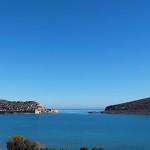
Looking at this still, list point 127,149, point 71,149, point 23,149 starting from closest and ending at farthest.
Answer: point 23,149, point 71,149, point 127,149

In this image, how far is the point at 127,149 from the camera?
53938 millimetres

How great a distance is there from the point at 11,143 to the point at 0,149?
44.4 ft

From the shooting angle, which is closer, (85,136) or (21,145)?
(21,145)

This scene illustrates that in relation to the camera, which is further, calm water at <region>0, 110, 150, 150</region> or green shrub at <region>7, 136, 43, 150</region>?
calm water at <region>0, 110, 150, 150</region>

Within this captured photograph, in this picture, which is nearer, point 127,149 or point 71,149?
point 71,149

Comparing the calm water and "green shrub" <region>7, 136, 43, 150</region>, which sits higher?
the calm water

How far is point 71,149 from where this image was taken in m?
50.6

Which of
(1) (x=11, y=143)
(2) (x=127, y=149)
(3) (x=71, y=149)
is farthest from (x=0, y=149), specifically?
(2) (x=127, y=149)

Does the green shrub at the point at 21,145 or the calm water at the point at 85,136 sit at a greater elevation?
the calm water at the point at 85,136

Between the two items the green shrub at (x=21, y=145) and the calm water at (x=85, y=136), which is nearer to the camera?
the green shrub at (x=21, y=145)

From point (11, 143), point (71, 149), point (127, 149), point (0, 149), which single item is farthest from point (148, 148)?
point (11, 143)

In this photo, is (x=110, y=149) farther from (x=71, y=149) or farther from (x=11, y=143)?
(x=11, y=143)

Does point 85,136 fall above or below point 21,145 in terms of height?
above

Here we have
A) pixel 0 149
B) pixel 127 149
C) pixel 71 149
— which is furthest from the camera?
pixel 127 149
